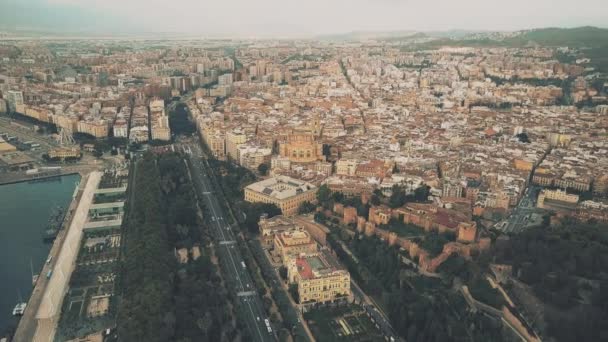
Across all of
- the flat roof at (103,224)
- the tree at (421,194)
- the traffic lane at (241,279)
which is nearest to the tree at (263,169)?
the traffic lane at (241,279)

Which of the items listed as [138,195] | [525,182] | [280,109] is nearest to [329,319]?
[138,195]

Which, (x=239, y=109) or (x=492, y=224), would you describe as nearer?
(x=492, y=224)

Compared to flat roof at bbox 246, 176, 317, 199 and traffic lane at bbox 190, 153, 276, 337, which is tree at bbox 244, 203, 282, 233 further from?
traffic lane at bbox 190, 153, 276, 337

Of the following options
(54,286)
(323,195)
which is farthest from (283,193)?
(54,286)

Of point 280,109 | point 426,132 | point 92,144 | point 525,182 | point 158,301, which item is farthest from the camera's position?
point 280,109

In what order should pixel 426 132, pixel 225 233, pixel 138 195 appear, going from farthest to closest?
pixel 426 132 < pixel 138 195 < pixel 225 233

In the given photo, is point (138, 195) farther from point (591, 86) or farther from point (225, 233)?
point (591, 86)

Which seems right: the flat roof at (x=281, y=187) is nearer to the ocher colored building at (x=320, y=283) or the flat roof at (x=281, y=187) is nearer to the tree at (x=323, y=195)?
the tree at (x=323, y=195)
